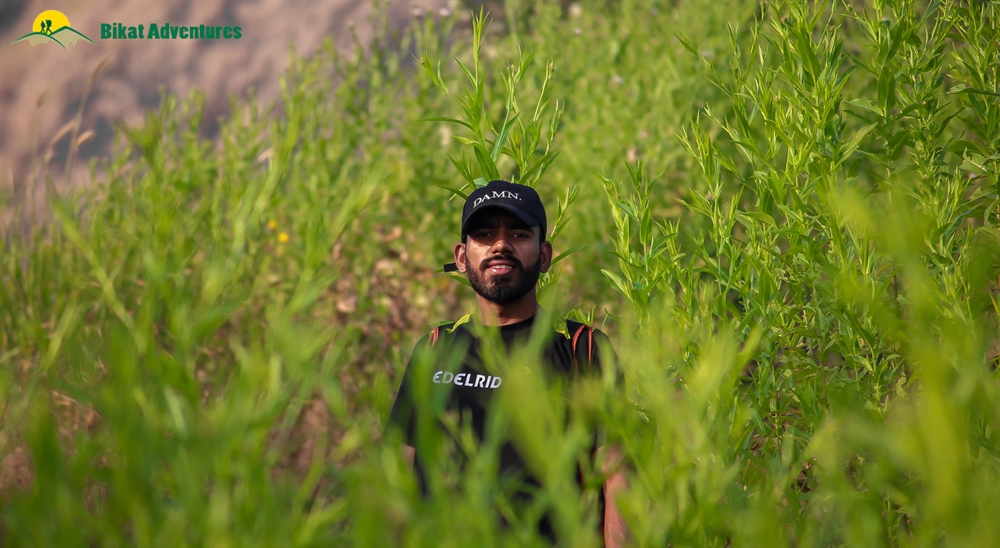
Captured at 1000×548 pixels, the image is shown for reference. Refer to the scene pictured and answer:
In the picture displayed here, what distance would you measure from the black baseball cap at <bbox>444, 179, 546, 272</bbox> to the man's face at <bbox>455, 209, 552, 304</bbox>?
3cm

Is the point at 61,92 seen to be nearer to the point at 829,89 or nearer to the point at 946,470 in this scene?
the point at 829,89

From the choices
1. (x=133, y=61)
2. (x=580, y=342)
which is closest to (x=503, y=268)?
(x=580, y=342)

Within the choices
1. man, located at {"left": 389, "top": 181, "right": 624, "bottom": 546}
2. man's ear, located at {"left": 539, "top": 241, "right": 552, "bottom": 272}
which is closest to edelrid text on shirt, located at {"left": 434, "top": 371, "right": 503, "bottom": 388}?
man, located at {"left": 389, "top": 181, "right": 624, "bottom": 546}

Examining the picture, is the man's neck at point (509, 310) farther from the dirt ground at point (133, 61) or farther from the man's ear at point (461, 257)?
the dirt ground at point (133, 61)

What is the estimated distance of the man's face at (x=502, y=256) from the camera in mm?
2320

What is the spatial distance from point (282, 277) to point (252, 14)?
12.0 feet

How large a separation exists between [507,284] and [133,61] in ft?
21.0

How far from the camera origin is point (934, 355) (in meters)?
0.92

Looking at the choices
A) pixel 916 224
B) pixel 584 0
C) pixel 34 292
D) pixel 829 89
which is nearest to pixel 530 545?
pixel 916 224

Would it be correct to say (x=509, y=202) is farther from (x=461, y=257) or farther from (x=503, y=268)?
(x=461, y=257)

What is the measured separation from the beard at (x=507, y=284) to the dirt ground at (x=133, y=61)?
5326 mm

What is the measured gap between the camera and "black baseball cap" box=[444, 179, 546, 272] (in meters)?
2.32

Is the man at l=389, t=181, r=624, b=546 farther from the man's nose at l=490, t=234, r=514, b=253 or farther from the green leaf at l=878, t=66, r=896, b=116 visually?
the green leaf at l=878, t=66, r=896, b=116

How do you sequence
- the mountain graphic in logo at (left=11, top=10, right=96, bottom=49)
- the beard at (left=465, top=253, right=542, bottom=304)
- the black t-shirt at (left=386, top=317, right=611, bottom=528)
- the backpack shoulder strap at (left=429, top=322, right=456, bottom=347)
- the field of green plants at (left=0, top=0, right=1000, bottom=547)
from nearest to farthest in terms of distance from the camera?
the field of green plants at (left=0, top=0, right=1000, bottom=547)
the black t-shirt at (left=386, top=317, right=611, bottom=528)
the beard at (left=465, top=253, right=542, bottom=304)
the backpack shoulder strap at (left=429, top=322, right=456, bottom=347)
the mountain graphic in logo at (left=11, top=10, right=96, bottom=49)
